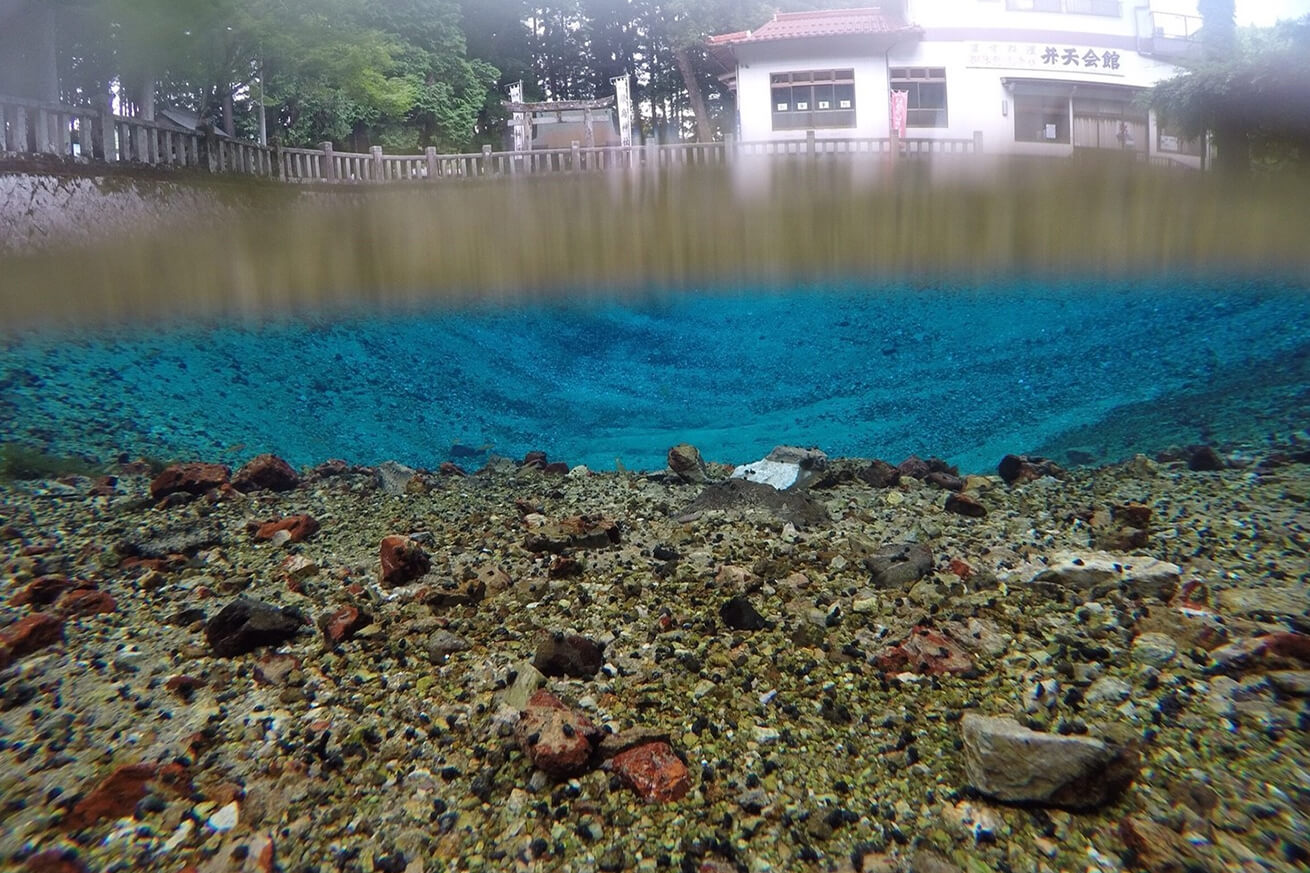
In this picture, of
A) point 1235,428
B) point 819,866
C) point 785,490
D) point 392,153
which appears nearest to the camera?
point 819,866

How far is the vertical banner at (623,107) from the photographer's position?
53.4 inches

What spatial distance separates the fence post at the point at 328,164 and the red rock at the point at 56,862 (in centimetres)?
101

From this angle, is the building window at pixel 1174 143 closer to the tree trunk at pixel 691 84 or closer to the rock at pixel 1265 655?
the tree trunk at pixel 691 84

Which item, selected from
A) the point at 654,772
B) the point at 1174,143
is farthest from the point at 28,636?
the point at 1174,143

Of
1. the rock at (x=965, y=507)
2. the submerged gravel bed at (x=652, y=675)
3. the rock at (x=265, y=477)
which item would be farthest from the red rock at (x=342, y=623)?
the rock at (x=965, y=507)

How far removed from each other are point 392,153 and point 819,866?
47.8 inches

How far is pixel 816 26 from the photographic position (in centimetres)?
143

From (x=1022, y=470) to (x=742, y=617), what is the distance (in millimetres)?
853

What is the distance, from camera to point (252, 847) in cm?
61

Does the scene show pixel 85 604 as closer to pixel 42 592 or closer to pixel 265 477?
pixel 42 592

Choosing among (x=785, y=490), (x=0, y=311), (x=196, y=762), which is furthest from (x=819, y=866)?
(x=0, y=311)

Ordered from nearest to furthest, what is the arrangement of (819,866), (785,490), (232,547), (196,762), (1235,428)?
(819,866) → (196,762) → (232,547) → (785,490) → (1235,428)

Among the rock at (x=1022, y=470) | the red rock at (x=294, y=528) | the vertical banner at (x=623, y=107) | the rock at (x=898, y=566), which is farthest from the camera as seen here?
the rock at (x=1022, y=470)

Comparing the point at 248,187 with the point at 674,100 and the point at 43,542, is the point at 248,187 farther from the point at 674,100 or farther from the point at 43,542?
the point at 674,100
